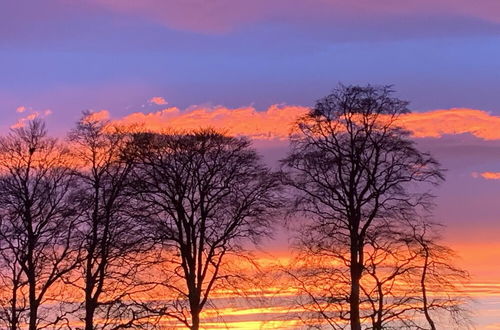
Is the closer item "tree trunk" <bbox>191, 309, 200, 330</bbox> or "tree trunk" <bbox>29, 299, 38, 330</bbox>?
"tree trunk" <bbox>191, 309, 200, 330</bbox>

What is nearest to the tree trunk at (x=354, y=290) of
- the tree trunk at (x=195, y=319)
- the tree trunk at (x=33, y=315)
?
Result: the tree trunk at (x=195, y=319)

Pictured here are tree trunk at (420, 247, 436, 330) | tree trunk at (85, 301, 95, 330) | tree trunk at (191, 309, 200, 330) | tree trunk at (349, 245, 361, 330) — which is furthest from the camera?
tree trunk at (85, 301, 95, 330)

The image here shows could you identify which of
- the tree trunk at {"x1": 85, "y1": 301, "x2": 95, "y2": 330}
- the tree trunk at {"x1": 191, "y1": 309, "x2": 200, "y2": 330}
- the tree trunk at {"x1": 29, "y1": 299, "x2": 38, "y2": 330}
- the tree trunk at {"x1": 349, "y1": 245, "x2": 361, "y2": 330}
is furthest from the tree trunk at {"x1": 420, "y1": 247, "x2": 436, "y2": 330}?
the tree trunk at {"x1": 29, "y1": 299, "x2": 38, "y2": 330}

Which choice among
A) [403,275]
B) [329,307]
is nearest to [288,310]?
[329,307]

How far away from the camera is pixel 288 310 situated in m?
53.1

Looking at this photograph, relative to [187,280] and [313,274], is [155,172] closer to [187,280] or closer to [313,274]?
[187,280]

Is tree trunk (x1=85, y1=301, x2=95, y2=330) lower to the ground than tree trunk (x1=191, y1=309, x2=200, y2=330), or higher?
higher

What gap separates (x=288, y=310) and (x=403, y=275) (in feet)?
23.0

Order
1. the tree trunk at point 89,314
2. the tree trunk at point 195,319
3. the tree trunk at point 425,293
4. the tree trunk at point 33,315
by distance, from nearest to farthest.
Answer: the tree trunk at point 425,293 < the tree trunk at point 195,319 < the tree trunk at point 33,315 < the tree trunk at point 89,314

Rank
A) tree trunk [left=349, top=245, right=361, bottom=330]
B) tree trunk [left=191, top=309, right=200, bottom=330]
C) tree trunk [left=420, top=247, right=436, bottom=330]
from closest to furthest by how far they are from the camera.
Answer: tree trunk [left=420, top=247, right=436, bottom=330]
tree trunk [left=349, top=245, right=361, bottom=330]
tree trunk [left=191, top=309, right=200, bottom=330]

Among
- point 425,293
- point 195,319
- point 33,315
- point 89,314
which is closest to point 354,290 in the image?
point 425,293

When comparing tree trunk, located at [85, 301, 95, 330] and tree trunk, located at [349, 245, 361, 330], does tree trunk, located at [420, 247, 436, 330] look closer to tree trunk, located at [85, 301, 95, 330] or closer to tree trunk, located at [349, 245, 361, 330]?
tree trunk, located at [349, 245, 361, 330]

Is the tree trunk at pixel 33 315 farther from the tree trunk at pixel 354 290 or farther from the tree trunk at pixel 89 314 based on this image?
the tree trunk at pixel 354 290

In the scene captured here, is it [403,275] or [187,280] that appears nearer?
[403,275]
